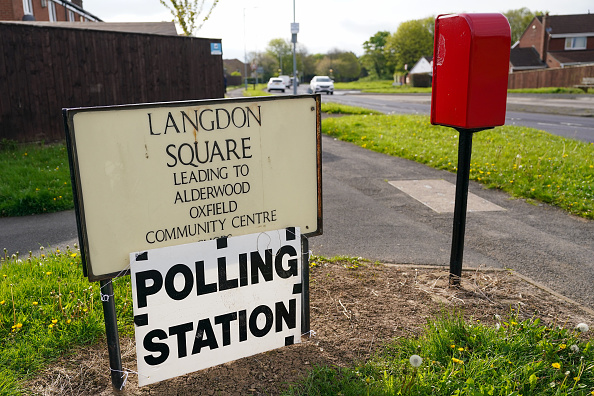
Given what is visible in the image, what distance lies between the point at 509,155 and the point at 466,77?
20.8 feet

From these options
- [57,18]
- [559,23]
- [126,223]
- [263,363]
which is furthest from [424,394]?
[559,23]

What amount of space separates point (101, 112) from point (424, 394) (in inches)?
81.5

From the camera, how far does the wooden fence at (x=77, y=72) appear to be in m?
10.1

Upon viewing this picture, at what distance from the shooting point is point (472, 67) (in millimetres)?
3613

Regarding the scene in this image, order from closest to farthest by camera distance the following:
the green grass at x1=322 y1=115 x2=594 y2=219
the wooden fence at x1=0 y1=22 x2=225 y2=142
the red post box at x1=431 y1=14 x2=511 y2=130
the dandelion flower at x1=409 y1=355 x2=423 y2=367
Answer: the dandelion flower at x1=409 y1=355 x2=423 y2=367, the red post box at x1=431 y1=14 x2=511 y2=130, the green grass at x1=322 y1=115 x2=594 y2=219, the wooden fence at x1=0 y1=22 x2=225 y2=142

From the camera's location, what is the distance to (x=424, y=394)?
104 inches

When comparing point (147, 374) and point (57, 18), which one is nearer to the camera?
point (147, 374)

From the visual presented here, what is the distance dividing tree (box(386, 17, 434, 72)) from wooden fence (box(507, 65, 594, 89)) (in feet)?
146

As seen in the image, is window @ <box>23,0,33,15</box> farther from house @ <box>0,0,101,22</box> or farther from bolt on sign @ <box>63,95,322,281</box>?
bolt on sign @ <box>63,95,322,281</box>

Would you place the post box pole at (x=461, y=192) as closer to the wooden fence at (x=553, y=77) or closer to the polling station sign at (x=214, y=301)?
the polling station sign at (x=214, y=301)

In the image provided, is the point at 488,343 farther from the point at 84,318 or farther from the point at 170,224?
the point at 84,318

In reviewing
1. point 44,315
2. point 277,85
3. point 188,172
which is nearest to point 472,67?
point 188,172

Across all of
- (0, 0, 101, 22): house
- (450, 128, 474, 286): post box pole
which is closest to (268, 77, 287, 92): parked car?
(0, 0, 101, 22): house

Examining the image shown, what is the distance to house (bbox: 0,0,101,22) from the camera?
23.0m
